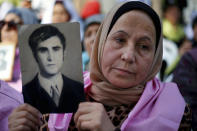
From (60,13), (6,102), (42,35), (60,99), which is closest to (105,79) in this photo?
(60,99)

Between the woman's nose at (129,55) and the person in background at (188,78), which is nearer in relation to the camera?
the woman's nose at (129,55)

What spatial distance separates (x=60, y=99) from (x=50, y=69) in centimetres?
15

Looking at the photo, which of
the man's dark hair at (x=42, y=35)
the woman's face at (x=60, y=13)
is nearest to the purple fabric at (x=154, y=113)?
the man's dark hair at (x=42, y=35)

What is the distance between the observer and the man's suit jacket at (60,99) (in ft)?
5.53

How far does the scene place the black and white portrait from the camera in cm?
167

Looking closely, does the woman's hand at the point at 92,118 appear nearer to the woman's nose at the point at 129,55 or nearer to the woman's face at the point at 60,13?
the woman's nose at the point at 129,55

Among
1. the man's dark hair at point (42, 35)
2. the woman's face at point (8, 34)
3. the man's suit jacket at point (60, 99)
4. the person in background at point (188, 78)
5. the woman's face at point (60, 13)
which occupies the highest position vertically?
the woman's face at point (60, 13)

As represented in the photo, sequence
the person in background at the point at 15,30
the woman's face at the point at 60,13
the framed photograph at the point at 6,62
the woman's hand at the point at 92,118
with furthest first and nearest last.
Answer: the woman's face at the point at 60,13 → the person in background at the point at 15,30 → the framed photograph at the point at 6,62 → the woman's hand at the point at 92,118

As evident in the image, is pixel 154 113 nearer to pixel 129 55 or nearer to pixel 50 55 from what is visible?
pixel 129 55

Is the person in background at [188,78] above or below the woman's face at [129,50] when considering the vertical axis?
below

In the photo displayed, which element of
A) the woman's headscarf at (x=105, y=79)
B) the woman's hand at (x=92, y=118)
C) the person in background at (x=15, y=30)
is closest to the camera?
the woman's hand at (x=92, y=118)

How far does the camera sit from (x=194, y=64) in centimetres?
322

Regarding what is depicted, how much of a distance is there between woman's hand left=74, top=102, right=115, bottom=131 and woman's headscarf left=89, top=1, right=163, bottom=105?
0.21 m

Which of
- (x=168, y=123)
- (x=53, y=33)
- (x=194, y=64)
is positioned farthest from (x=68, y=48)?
(x=194, y=64)
